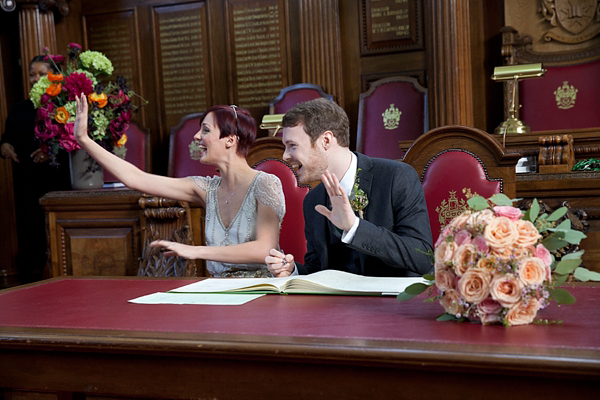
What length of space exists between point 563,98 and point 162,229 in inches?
128

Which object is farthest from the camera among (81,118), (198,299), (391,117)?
(391,117)

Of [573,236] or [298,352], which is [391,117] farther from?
[298,352]

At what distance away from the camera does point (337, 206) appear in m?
→ 1.62

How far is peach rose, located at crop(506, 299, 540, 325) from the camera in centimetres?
111

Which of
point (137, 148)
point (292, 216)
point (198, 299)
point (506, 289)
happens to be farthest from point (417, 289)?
point (137, 148)

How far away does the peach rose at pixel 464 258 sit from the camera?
1144mm

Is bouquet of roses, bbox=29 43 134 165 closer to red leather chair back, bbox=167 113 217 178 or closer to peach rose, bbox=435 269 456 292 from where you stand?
red leather chair back, bbox=167 113 217 178

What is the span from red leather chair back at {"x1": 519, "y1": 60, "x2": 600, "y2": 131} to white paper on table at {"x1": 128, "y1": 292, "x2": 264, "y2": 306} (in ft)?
12.9

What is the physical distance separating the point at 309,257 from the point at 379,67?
3.50 meters

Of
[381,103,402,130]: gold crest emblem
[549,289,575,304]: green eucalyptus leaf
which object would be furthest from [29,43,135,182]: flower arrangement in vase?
[549,289,575,304]: green eucalyptus leaf

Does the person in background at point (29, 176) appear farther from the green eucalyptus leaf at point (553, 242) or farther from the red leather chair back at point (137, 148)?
the green eucalyptus leaf at point (553, 242)

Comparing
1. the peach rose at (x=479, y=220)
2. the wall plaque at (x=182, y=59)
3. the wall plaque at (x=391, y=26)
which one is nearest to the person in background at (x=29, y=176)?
the wall plaque at (x=182, y=59)

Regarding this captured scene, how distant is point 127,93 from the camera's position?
4051 millimetres

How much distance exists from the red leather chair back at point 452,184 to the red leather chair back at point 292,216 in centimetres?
51
